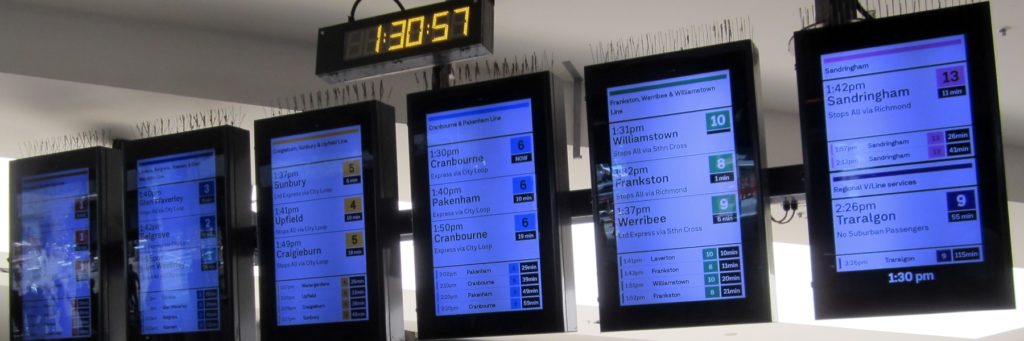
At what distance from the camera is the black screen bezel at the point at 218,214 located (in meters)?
4.33

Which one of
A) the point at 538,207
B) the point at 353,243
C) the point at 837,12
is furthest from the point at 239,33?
the point at 837,12

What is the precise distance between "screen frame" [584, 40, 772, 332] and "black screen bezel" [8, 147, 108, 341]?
2095 mm

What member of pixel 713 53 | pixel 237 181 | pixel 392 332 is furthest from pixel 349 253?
pixel 713 53

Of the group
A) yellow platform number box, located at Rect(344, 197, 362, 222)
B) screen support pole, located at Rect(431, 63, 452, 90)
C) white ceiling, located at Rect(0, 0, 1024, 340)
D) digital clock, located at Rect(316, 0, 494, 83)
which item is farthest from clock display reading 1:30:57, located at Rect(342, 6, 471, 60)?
white ceiling, located at Rect(0, 0, 1024, 340)

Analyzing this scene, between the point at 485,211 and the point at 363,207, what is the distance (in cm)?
48

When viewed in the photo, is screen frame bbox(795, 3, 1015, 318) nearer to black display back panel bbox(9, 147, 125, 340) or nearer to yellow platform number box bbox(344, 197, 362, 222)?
yellow platform number box bbox(344, 197, 362, 222)

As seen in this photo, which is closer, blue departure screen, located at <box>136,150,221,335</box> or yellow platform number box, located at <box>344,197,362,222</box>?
yellow platform number box, located at <box>344,197,362,222</box>

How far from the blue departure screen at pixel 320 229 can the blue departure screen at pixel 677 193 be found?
96 centimetres

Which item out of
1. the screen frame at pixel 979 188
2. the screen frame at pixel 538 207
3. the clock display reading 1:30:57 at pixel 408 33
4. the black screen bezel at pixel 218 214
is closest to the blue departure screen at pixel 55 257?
the black screen bezel at pixel 218 214

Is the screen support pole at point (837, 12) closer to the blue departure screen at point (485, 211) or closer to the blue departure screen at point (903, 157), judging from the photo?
the blue departure screen at point (903, 157)

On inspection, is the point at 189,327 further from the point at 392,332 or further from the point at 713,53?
the point at 713,53

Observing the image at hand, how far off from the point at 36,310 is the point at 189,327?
0.83 metres

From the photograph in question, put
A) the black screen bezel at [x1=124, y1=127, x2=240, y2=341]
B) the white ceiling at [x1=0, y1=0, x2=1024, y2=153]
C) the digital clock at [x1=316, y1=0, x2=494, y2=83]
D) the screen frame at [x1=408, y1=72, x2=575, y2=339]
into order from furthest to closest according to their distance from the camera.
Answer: the white ceiling at [x1=0, y1=0, x2=1024, y2=153] → the black screen bezel at [x1=124, y1=127, x2=240, y2=341] → the digital clock at [x1=316, y1=0, x2=494, y2=83] → the screen frame at [x1=408, y1=72, x2=575, y2=339]

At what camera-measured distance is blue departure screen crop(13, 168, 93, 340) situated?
472cm
